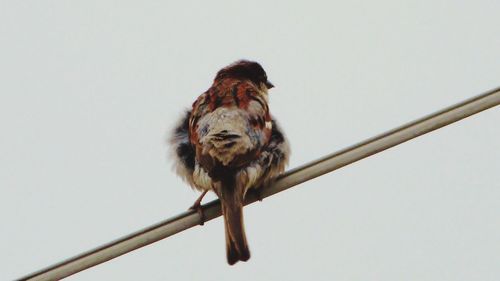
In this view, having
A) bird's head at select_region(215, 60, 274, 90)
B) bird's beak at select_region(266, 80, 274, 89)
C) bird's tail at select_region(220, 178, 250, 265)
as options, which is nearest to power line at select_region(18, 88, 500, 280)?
bird's tail at select_region(220, 178, 250, 265)

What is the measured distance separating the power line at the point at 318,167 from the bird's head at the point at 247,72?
3.30 metres

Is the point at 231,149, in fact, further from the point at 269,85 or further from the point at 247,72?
the point at 269,85

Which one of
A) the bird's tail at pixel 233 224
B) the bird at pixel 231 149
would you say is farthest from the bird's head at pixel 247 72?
the bird's tail at pixel 233 224

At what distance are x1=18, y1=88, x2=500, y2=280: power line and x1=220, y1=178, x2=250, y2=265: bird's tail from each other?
687 mm

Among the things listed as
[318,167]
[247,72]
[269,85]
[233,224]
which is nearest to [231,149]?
[233,224]

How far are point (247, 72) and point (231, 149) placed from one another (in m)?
2.57

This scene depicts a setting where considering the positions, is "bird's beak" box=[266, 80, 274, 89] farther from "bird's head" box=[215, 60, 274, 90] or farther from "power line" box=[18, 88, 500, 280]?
"power line" box=[18, 88, 500, 280]

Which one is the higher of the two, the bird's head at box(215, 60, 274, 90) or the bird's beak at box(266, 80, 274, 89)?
the bird's head at box(215, 60, 274, 90)

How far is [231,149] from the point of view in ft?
22.4

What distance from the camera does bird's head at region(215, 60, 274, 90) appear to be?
9227 mm

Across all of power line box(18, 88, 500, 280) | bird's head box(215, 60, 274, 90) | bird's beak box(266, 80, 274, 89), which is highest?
bird's head box(215, 60, 274, 90)

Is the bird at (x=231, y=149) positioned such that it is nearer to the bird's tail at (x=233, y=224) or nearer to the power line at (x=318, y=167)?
the bird's tail at (x=233, y=224)

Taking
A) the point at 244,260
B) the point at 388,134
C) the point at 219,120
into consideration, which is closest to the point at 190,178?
the point at 219,120

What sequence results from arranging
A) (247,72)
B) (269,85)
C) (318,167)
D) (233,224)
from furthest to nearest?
(269,85) < (247,72) < (233,224) < (318,167)
